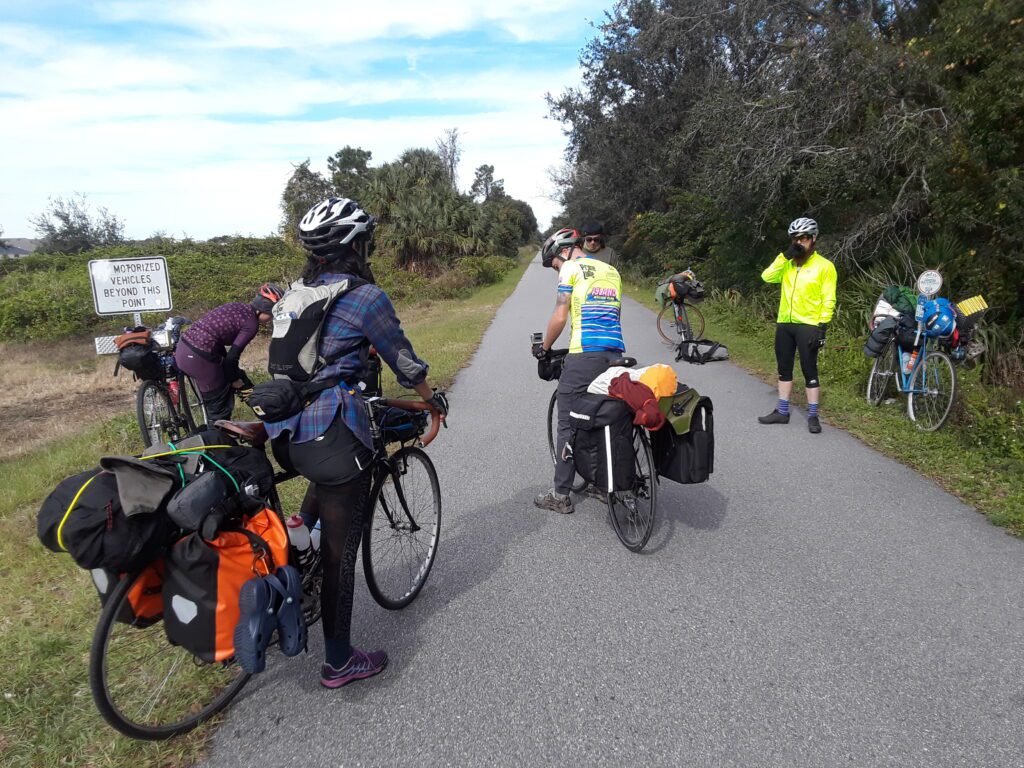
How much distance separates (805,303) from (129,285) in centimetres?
724

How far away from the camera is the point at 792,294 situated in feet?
20.7

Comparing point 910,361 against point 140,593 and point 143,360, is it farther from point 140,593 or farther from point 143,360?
point 143,360

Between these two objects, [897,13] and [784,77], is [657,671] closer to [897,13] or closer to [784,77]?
[784,77]

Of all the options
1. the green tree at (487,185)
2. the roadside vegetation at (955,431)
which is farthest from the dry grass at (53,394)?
the green tree at (487,185)

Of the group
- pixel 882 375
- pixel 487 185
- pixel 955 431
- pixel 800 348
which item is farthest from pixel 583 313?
pixel 487 185

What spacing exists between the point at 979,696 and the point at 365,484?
2638 mm

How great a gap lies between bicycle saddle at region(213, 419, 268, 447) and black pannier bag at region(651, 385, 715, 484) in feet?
7.20

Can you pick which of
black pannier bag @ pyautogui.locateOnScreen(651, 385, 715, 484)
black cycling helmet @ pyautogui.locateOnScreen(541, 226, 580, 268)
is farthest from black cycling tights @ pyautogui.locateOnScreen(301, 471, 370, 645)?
black cycling helmet @ pyautogui.locateOnScreen(541, 226, 580, 268)

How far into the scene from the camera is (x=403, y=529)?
350 cm

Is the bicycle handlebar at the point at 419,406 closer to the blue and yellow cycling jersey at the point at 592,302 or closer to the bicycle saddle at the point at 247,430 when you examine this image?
the bicycle saddle at the point at 247,430

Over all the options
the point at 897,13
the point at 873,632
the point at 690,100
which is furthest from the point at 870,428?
the point at 690,100

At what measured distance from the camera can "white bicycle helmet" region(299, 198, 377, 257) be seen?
256 cm

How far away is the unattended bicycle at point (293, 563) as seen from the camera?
2213mm

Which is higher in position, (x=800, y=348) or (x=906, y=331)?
(x=906, y=331)
